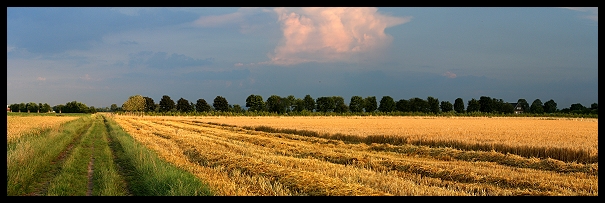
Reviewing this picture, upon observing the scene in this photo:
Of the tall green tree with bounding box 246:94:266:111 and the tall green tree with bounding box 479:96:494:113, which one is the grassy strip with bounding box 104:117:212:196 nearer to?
the tall green tree with bounding box 479:96:494:113

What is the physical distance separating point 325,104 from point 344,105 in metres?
6.13

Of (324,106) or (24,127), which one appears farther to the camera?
(324,106)

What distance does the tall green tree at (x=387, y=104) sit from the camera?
86.2 meters

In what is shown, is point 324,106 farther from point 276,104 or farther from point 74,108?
point 74,108

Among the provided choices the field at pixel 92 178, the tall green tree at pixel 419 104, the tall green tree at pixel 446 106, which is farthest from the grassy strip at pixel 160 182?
the tall green tree at pixel 446 106

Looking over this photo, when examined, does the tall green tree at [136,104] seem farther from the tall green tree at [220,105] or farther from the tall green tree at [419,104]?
the tall green tree at [419,104]

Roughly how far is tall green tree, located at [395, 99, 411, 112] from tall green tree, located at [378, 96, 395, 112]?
0.98 metres

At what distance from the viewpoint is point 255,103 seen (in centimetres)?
12131

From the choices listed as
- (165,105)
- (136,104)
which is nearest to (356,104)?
(165,105)

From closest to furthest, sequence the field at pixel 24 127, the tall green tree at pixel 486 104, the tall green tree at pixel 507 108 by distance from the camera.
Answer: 1. the field at pixel 24 127
2. the tall green tree at pixel 507 108
3. the tall green tree at pixel 486 104

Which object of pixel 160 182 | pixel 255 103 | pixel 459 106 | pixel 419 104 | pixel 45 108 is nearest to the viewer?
pixel 160 182

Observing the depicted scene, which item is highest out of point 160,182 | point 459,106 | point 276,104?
point 276,104

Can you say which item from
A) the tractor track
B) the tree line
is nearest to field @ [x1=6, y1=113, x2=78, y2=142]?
the tractor track
